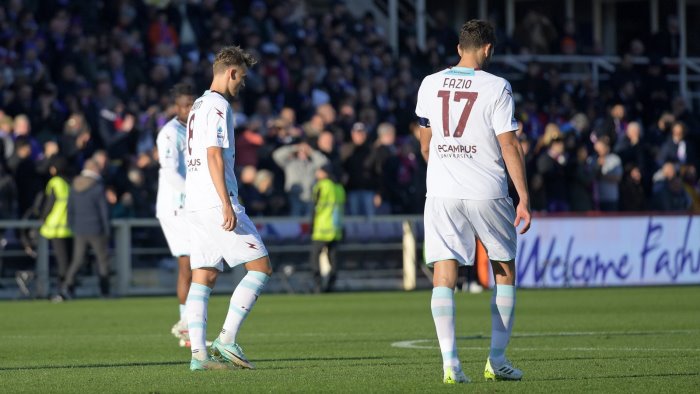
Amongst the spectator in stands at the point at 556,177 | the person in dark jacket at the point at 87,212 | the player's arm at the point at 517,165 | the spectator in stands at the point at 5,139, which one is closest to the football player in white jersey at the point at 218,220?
the player's arm at the point at 517,165

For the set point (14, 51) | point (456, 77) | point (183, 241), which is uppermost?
point (14, 51)

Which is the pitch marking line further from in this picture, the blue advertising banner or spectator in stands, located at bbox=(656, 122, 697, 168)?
spectator in stands, located at bbox=(656, 122, 697, 168)

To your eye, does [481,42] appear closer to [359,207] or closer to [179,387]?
[179,387]

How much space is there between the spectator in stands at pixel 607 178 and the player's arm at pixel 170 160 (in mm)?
14353

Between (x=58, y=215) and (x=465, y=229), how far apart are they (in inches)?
554

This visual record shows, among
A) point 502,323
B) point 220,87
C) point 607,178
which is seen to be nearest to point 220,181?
point 220,87

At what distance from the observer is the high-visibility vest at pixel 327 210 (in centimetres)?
2378

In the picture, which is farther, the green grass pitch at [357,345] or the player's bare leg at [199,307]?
the player's bare leg at [199,307]

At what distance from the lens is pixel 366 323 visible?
645 inches

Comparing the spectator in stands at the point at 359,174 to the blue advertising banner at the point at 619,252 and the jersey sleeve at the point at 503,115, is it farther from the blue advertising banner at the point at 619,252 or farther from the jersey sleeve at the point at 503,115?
the jersey sleeve at the point at 503,115

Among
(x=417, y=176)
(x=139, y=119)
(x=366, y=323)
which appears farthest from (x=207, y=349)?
(x=417, y=176)

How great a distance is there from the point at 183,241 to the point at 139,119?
10805 mm

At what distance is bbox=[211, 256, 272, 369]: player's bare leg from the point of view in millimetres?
10375

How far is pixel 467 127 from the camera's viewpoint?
922 centimetres
